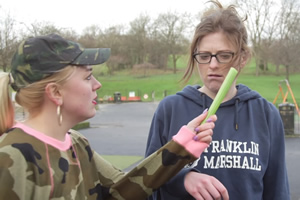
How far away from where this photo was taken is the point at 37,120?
1688 mm

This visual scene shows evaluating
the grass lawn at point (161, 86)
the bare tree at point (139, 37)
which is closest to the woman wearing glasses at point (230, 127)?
the grass lawn at point (161, 86)

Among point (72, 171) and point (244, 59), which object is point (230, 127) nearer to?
point (244, 59)

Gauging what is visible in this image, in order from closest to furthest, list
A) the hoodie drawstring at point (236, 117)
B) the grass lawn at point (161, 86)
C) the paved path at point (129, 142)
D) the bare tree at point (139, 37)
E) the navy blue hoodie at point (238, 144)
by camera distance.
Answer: the navy blue hoodie at point (238, 144) < the hoodie drawstring at point (236, 117) < the paved path at point (129, 142) < the grass lawn at point (161, 86) < the bare tree at point (139, 37)

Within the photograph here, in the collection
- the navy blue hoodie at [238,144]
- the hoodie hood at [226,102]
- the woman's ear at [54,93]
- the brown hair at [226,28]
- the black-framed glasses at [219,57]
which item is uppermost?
the brown hair at [226,28]

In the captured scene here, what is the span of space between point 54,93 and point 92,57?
0.26 m

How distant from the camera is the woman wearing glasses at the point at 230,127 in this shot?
1924 millimetres

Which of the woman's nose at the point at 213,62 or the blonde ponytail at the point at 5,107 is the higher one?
the woman's nose at the point at 213,62

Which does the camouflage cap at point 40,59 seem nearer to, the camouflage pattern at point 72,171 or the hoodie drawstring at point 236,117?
the camouflage pattern at point 72,171

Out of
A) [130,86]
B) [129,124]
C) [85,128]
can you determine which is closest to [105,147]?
[85,128]

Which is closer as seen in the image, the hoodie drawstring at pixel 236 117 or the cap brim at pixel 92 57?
the cap brim at pixel 92 57

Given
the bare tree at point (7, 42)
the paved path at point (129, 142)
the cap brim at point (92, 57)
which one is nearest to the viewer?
the cap brim at point (92, 57)

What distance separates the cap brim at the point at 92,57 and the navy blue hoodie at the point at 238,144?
527 mm

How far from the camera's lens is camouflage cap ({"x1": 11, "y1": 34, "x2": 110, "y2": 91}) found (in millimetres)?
1635

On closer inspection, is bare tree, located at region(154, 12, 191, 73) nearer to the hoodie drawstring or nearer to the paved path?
the paved path
